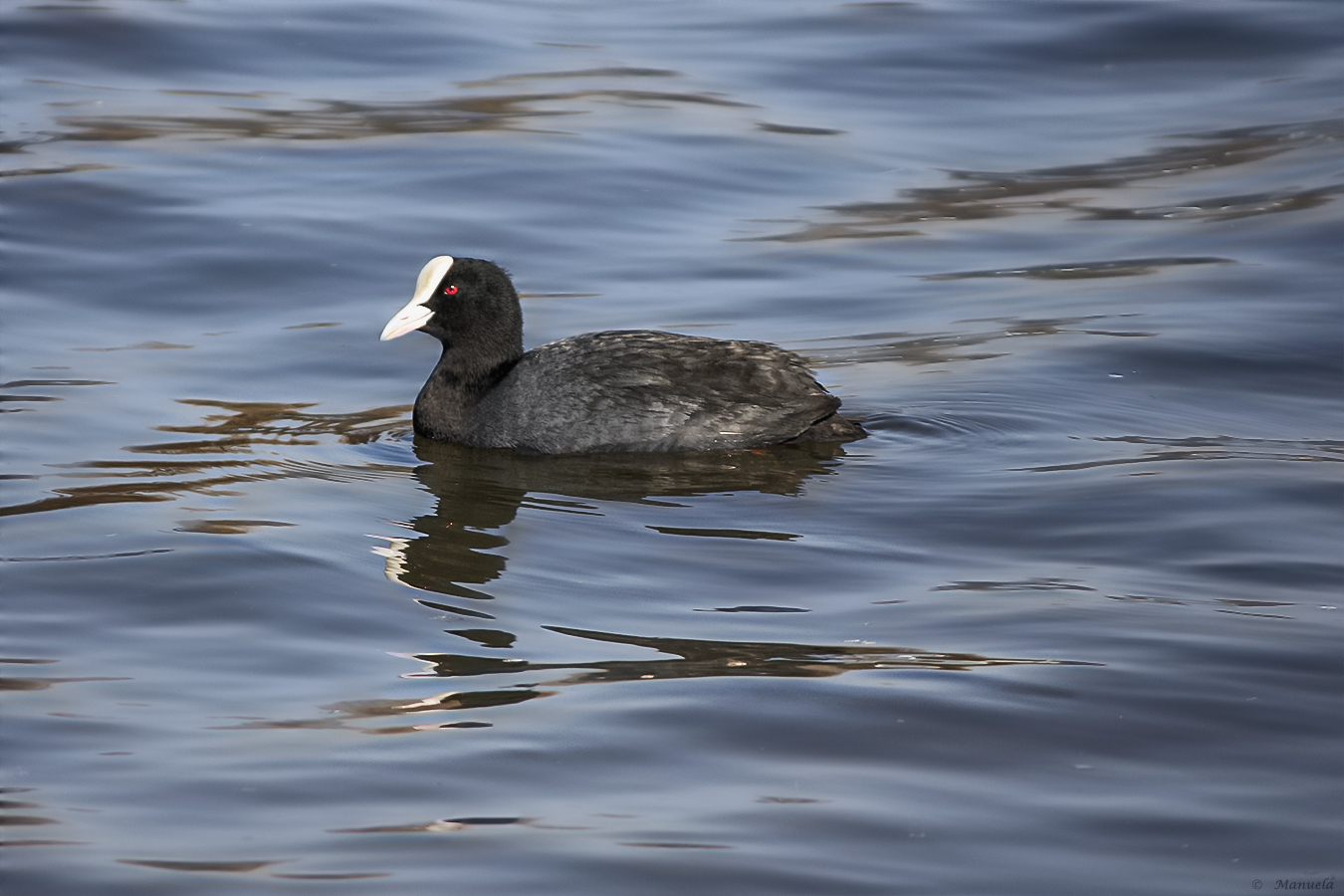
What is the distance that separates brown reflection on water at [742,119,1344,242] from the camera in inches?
506

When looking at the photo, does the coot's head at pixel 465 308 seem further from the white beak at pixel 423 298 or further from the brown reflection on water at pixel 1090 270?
the brown reflection on water at pixel 1090 270

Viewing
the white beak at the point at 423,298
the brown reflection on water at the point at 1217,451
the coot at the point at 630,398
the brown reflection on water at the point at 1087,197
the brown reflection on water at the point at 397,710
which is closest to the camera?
the brown reflection on water at the point at 397,710

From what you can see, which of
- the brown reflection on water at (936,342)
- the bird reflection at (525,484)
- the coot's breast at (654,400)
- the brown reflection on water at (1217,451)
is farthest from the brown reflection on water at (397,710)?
the brown reflection on water at (936,342)

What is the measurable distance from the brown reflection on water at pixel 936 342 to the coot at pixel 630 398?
1.30 m

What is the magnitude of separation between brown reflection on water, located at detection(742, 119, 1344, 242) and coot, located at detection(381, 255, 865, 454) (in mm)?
4302

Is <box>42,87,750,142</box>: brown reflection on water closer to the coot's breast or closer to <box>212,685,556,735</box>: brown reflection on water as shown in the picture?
the coot's breast

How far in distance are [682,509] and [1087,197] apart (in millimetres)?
7357

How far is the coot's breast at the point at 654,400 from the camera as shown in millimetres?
8141

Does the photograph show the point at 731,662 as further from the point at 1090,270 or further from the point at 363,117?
the point at 363,117

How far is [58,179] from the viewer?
43.5 ft

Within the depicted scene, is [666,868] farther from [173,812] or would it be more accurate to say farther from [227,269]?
[227,269]

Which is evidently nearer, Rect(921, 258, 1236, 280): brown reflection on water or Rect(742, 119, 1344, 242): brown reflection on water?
Rect(921, 258, 1236, 280): brown reflection on water

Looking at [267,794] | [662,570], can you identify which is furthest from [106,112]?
[267,794]

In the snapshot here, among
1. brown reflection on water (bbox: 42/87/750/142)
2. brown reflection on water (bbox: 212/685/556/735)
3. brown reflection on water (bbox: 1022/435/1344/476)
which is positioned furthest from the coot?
brown reflection on water (bbox: 42/87/750/142)
